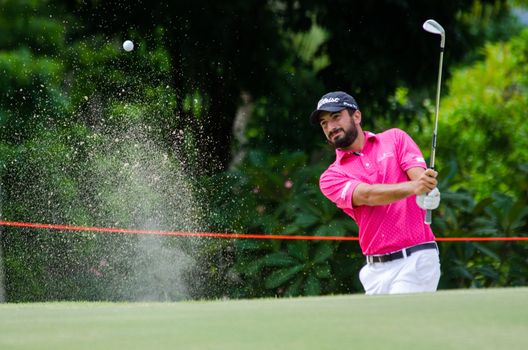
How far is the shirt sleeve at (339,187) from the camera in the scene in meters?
5.00

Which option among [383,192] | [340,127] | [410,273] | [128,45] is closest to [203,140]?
[128,45]

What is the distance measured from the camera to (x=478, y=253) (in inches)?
347

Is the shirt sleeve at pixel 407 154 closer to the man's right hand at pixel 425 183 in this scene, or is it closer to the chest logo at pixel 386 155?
the chest logo at pixel 386 155

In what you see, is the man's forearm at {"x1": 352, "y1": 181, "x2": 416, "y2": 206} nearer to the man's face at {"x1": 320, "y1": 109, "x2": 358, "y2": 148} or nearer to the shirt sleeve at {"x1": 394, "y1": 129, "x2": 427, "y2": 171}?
the shirt sleeve at {"x1": 394, "y1": 129, "x2": 427, "y2": 171}

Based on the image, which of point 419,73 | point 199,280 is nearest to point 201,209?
point 199,280

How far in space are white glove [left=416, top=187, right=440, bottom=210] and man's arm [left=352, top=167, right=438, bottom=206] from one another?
27 mm

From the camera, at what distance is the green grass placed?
266 cm

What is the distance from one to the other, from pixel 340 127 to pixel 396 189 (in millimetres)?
558

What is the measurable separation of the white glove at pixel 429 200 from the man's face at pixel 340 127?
518mm

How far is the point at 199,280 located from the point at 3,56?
2365 mm

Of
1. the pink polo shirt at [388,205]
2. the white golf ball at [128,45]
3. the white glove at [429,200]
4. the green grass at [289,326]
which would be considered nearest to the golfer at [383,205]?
the pink polo shirt at [388,205]


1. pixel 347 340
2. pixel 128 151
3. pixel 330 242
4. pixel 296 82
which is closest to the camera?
pixel 347 340

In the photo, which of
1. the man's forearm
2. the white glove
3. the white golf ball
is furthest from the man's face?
the white golf ball

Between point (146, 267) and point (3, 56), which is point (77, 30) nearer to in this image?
point (3, 56)
